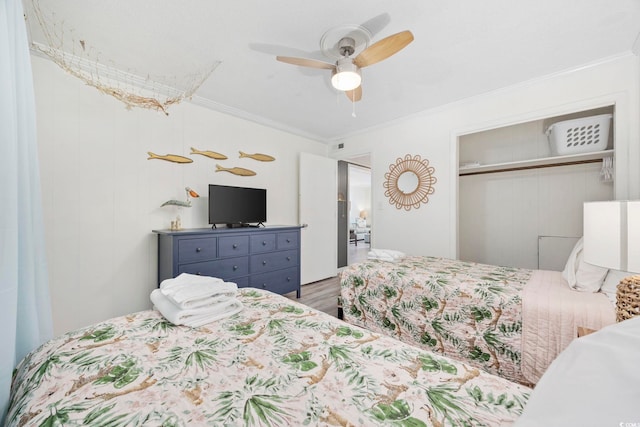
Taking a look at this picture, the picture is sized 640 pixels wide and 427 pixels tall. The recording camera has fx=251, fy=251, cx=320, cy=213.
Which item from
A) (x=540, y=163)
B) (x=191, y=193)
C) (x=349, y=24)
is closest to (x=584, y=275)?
(x=540, y=163)

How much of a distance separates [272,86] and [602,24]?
9.00ft

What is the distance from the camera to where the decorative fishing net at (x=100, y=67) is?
1783 mm

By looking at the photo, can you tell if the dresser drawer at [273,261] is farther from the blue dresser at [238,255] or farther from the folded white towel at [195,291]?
the folded white towel at [195,291]

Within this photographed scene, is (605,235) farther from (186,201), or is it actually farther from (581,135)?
(186,201)

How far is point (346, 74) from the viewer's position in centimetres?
190

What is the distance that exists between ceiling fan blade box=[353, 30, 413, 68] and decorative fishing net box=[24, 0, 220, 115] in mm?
1385

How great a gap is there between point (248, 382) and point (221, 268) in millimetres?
2194

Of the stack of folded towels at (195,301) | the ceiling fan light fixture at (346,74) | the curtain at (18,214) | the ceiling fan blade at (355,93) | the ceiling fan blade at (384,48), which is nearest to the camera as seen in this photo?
the curtain at (18,214)

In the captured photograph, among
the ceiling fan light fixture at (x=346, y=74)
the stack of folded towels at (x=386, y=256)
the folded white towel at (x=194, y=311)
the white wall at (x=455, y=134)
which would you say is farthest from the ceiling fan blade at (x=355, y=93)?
the folded white towel at (x=194, y=311)

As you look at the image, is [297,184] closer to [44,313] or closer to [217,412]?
[44,313]

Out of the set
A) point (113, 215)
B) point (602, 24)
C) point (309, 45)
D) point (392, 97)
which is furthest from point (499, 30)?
point (113, 215)

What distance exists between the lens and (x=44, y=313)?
1.24 m

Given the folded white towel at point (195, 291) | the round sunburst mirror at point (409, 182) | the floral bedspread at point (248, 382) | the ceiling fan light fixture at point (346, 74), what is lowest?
the floral bedspread at point (248, 382)

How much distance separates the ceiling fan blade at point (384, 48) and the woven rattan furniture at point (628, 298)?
1619 millimetres
